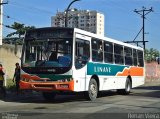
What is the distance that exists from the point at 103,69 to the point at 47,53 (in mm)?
3830

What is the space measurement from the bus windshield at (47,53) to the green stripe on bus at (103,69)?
165 centimetres

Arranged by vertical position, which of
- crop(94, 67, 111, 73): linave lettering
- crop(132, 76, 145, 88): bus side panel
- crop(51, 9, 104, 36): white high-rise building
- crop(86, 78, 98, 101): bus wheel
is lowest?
crop(86, 78, 98, 101): bus wheel

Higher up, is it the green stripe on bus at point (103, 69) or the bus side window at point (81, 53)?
the bus side window at point (81, 53)

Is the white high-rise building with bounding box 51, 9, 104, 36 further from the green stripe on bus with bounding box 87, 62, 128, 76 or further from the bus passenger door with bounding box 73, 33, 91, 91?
the bus passenger door with bounding box 73, 33, 91, 91

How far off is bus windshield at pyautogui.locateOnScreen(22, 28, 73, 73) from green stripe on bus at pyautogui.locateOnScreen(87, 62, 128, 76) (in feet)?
5.40

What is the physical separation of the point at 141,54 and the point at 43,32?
11.7m

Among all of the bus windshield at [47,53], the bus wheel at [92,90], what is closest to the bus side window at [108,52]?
the bus wheel at [92,90]

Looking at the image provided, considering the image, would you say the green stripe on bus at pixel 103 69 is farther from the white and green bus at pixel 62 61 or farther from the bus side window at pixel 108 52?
the bus side window at pixel 108 52

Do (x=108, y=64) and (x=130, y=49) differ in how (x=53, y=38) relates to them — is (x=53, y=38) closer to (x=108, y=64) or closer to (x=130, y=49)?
(x=108, y=64)

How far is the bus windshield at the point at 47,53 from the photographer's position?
58.6 ft

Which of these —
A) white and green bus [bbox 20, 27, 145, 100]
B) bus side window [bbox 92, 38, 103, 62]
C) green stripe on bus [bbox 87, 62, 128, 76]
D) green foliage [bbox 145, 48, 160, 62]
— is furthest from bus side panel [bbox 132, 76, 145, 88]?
green foliage [bbox 145, 48, 160, 62]

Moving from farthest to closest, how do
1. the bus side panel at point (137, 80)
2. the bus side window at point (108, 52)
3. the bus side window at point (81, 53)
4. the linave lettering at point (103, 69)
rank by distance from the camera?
1. the bus side panel at point (137, 80)
2. the bus side window at point (108, 52)
3. the linave lettering at point (103, 69)
4. the bus side window at point (81, 53)

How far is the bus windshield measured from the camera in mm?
17859

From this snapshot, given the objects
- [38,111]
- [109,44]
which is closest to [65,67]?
[38,111]
